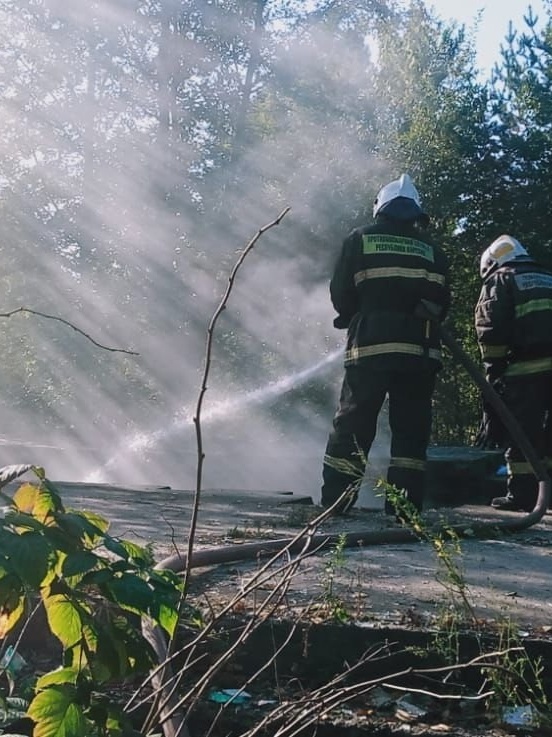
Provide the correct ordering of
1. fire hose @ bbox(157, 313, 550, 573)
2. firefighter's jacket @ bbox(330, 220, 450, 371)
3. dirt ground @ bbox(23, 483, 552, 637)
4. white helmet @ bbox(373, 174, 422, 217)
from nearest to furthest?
1. dirt ground @ bbox(23, 483, 552, 637)
2. fire hose @ bbox(157, 313, 550, 573)
3. firefighter's jacket @ bbox(330, 220, 450, 371)
4. white helmet @ bbox(373, 174, 422, 217)

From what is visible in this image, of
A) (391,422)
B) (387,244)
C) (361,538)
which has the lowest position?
(361,538)

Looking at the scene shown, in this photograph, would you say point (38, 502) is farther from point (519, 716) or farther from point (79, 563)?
point (519, 716)

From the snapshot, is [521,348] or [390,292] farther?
[521,348]

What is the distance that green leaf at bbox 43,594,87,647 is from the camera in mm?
1499

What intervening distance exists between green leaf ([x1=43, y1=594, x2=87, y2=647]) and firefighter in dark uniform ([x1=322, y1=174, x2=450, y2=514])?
12.7ft

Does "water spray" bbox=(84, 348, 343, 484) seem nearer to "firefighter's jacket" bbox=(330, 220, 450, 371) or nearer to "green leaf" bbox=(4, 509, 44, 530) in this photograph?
"firefighter's jacket" bbox=(330, 220, 450, 371)

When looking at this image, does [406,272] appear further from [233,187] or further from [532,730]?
[233,187]

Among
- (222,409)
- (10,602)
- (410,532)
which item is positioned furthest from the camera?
(222,409)

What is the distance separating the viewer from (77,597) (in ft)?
4.87

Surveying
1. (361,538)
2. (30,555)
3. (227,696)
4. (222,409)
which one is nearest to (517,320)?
(361,538)

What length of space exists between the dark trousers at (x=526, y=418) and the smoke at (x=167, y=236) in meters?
6.71

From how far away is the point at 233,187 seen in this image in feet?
61.9

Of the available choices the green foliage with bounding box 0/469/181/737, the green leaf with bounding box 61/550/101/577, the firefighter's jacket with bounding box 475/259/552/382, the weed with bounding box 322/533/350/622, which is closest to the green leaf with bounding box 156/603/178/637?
the green foliage with bounding box 0/469/181/737

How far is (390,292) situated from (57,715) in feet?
13.9
